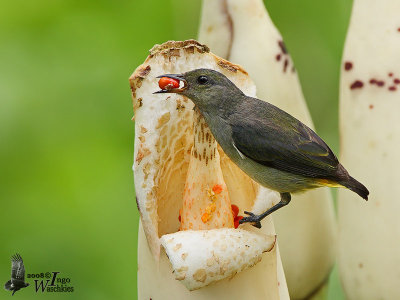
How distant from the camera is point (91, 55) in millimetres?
1313

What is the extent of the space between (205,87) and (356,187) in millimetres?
163

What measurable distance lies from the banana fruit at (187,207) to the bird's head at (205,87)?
0.05 ft

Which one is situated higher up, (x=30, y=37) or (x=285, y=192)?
(x=30, y=37)

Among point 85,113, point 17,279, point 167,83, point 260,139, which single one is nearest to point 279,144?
point 260,139

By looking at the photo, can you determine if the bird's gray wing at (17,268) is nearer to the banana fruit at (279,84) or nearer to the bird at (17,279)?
the bird at (17,279)

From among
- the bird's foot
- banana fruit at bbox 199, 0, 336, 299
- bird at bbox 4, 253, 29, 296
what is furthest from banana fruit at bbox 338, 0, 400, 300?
bird at bbox 4, 253, 29, 296

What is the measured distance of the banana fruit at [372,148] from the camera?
0.82 m

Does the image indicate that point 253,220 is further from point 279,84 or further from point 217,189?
point 279,84

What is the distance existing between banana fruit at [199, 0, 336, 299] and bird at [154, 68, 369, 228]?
12cm

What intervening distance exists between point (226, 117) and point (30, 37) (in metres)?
0.64

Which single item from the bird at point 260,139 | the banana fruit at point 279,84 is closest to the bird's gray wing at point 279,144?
the bird at point 260,139

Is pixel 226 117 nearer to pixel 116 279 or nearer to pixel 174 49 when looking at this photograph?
pixel 174 49

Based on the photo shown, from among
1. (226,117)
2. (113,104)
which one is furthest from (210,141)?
(113,104)

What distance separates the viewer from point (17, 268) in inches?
39.2
